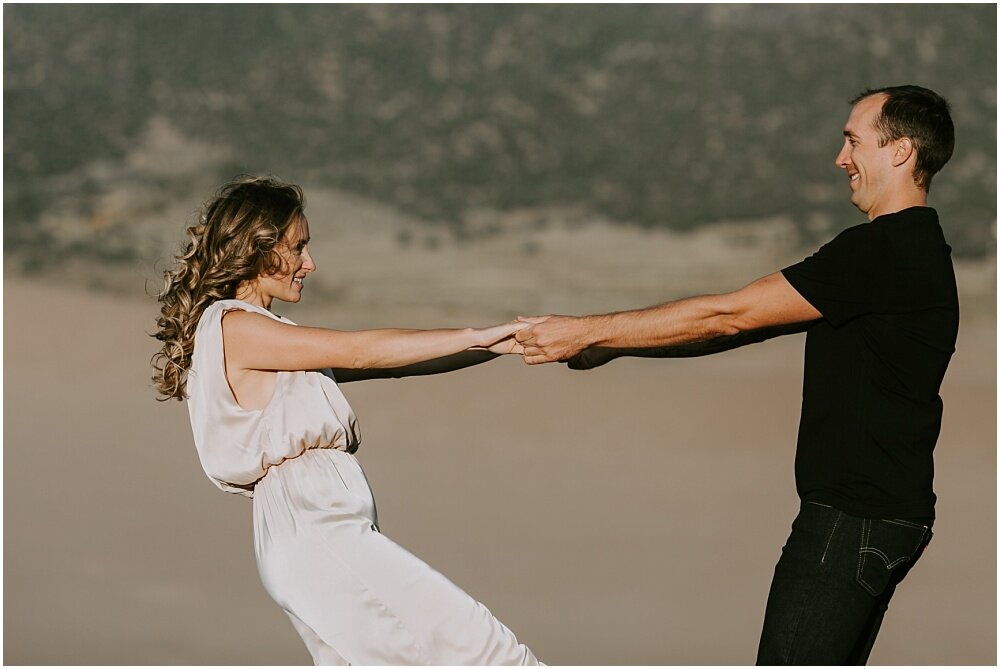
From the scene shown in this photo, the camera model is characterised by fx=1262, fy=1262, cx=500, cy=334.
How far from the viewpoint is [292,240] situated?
8.38ft

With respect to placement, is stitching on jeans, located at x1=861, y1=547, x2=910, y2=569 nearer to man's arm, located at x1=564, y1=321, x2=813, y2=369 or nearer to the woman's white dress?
man's arm, located at x1=564, y1=321, x2=813, y2=369

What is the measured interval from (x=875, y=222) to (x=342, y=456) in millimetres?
1132

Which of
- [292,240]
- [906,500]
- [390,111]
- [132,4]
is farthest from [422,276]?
[906,500]

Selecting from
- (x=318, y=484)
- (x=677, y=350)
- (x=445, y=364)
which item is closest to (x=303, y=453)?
(x=318, y=484)

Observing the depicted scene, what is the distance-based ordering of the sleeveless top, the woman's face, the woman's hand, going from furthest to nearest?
the woman's hand → the woman's face → the sleeveless top

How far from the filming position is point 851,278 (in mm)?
2393

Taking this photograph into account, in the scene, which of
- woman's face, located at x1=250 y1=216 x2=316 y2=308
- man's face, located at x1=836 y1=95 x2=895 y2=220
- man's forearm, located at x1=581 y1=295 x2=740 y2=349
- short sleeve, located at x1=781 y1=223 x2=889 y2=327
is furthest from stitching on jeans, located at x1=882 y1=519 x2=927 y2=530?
woman's face, located at x1=250 y1=216 x2=316 y2=308

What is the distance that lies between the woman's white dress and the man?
57 centimetres

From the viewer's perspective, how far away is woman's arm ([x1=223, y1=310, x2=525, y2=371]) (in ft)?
7.91

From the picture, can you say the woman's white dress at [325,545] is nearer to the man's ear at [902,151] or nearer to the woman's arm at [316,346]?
the woman's arm at [316,346]

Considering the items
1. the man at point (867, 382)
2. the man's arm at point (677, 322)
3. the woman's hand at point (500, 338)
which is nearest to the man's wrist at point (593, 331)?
the man's arm at point (677, 322)

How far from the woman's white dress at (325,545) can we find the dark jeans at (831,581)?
0.50m

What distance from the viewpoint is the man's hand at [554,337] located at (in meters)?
2.87

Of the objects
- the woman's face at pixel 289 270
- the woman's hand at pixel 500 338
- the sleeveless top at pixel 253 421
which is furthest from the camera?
the woman's hand at pixel 500 338
